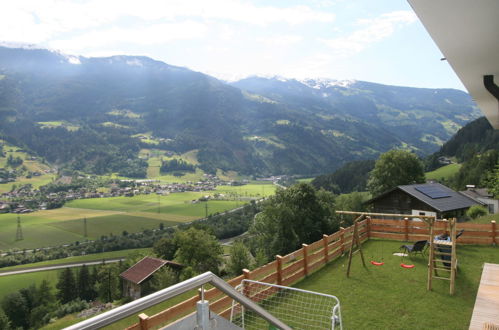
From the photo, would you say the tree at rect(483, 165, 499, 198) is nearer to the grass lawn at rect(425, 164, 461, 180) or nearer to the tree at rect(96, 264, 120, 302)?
the grass lawn at rect(425, 164, 461, 180)

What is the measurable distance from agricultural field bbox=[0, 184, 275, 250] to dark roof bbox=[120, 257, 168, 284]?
2081 inches

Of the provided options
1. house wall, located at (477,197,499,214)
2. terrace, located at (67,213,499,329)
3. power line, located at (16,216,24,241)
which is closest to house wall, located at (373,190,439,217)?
terrace, located at (67,213,499,329)

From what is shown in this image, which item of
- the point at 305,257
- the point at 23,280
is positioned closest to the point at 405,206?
the point at 305,257

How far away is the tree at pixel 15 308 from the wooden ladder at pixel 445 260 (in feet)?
223

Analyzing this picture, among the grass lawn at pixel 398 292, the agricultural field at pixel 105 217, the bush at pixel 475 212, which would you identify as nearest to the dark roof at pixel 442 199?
the bush at pixel 475 212

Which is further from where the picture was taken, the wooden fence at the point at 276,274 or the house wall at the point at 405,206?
the house wall at the point at 405,206

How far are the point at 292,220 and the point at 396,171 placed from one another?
17.1 m

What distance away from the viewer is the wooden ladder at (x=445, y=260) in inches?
355

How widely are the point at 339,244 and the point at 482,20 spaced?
486 inches

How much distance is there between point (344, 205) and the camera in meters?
58.3

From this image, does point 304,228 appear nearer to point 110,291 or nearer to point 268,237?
point 268,237

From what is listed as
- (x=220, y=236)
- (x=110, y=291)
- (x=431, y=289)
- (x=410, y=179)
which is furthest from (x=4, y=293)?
(x=431, y=289)

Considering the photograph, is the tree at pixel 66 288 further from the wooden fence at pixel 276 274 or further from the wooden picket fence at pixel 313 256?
the wooden fence at pixel 276 274

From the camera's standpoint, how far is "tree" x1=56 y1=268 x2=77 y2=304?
64938mm
